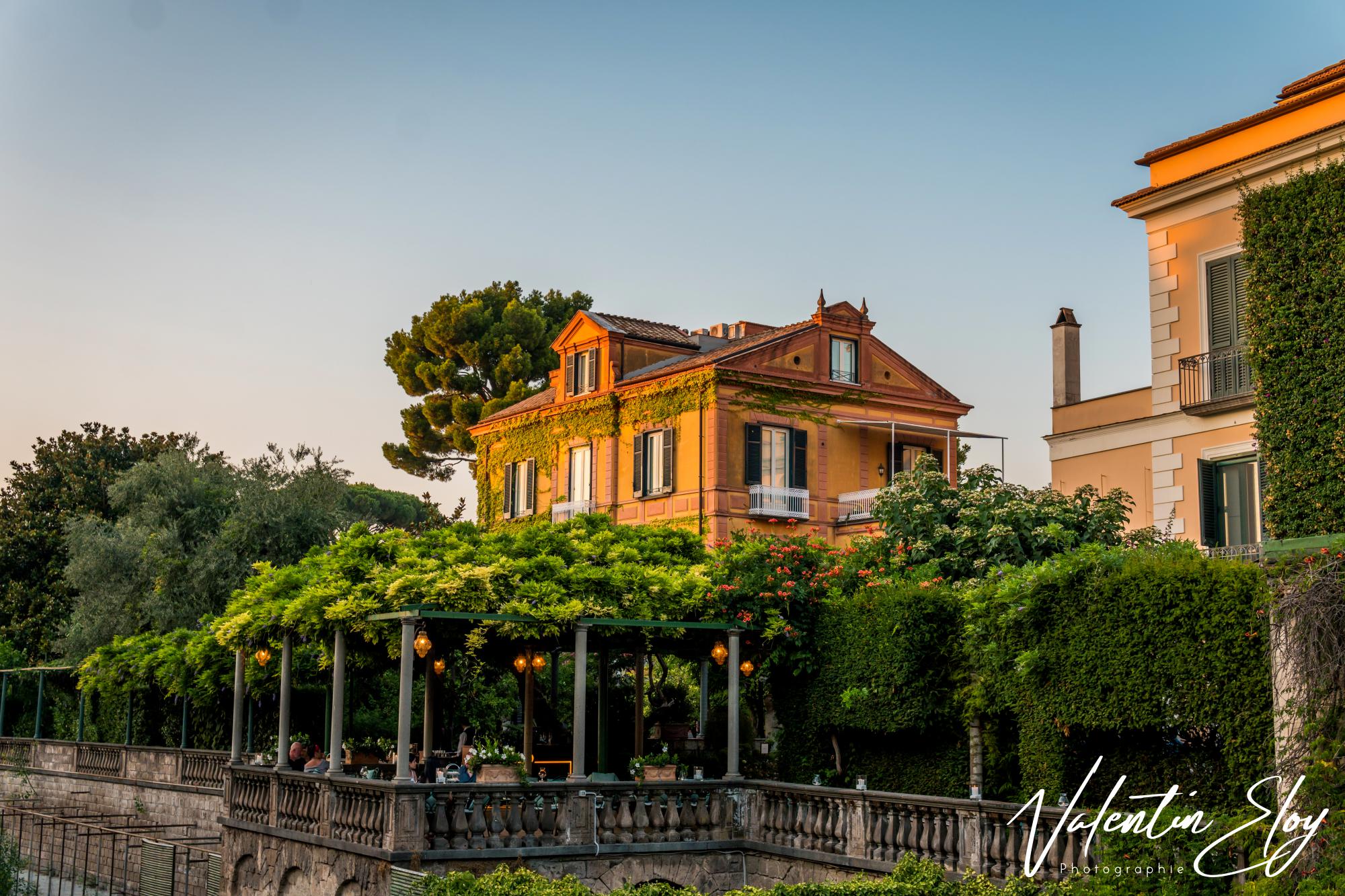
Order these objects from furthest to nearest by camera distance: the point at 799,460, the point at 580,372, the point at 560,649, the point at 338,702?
1. the point at 580,372
2. the point at 799,460
3. the point at 560,649
4. the point at 338,702

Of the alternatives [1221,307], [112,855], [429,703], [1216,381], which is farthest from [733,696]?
[112,855]

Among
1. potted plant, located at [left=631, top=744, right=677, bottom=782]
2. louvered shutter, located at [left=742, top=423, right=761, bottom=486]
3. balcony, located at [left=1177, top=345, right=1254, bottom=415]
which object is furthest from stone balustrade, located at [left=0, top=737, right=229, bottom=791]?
balcony, located at [left=1177, top=345, right=1254, bottom=415]

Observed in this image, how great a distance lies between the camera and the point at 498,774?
18594 mm

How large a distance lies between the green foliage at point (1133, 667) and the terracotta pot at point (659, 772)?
15.2 ft

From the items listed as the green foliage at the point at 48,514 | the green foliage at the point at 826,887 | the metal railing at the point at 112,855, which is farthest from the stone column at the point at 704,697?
the green foliage at the point at 48,514

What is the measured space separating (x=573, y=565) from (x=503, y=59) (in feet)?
25.5

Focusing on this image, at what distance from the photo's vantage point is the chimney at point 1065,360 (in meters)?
24.2

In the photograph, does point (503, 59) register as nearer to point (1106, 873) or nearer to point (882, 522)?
point (882, 522)

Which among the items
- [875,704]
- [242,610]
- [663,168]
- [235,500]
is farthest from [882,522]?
[235,500]

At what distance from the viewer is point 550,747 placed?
23.5m

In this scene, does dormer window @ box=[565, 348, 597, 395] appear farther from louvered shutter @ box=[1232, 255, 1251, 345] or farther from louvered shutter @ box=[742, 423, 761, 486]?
louvered shutter @ box=[1232, 255, 1251, 345]

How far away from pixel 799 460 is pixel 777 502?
1.43m

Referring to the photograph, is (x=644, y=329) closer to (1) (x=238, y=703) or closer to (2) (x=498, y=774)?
(1) (x=238, y=703)

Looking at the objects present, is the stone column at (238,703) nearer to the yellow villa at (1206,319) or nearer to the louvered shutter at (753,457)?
the yellow villa at (1206,319)
